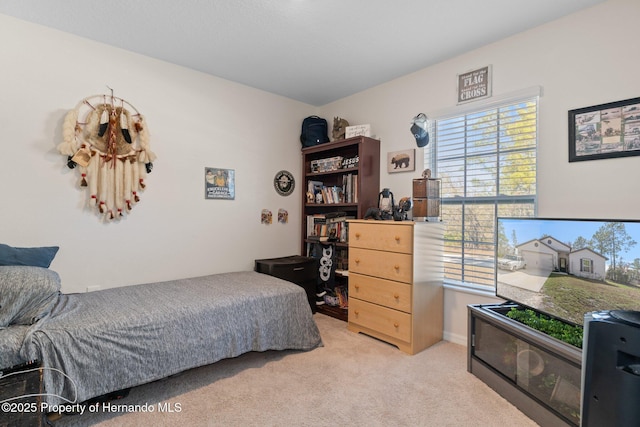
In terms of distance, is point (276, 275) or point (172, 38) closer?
point (172, 38)

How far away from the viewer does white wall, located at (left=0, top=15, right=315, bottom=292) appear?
2.18 metres

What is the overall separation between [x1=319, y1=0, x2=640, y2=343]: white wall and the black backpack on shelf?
1378 mm

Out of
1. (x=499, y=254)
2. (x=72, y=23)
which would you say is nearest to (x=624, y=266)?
(x=499, y=254)

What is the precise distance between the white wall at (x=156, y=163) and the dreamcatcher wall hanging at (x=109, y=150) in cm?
7

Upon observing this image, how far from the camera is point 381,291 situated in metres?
2.65

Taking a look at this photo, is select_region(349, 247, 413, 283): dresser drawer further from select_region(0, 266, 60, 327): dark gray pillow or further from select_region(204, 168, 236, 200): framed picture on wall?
select_region(0, 266, 60, 327): dark gray pillow

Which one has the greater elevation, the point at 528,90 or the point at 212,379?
the point at 528,90

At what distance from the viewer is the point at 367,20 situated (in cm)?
216

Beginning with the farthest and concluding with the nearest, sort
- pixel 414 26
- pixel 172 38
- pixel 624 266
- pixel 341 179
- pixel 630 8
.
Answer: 1. pixel 341 179
2. pixel 172 38
3. pixel 414 26
4. pixel 630 8
5. pixel 624 266

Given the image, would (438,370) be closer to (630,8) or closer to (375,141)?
(375,141)

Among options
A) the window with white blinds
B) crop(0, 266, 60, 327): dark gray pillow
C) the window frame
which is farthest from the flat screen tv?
crop(0, 266, 60, 327): dark gray pillow

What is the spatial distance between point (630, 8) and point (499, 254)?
1.69m

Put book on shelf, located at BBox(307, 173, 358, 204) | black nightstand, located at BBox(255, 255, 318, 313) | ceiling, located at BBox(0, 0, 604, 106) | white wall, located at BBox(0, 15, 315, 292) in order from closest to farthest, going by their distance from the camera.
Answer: ceiling, located at BBox(0, 0, 604, 106)
white wall, located at BBox(0, 15, 315, 292)
black nightstand, located at BBox(255, 255, 318, 313)
book on shelf, located at BBox(307, 173, 358, 204)

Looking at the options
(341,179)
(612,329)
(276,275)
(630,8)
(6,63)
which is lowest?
(276,275)
